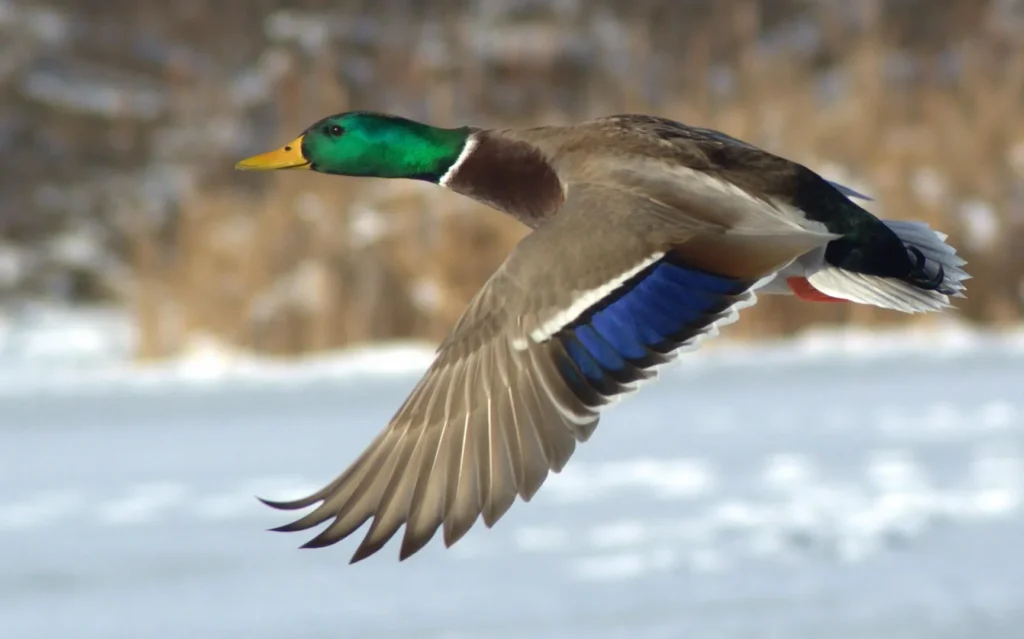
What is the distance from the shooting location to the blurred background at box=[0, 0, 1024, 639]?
4.98 metres

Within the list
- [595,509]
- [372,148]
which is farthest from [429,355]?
[372,148]

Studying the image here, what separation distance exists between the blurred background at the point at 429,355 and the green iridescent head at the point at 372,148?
1.73 meters

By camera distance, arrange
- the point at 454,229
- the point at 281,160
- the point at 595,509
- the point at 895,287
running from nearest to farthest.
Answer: the point at 895,287 → the point at 281,160 → the point at 595,509 → the point at 454,229

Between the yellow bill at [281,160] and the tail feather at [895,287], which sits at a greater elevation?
the yellow bill at [281,160]

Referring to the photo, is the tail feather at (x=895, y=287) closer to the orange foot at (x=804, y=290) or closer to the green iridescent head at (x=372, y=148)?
the orange foot at (x=804, y=290)

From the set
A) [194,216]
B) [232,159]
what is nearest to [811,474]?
[194,216]

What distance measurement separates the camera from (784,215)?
112 inches

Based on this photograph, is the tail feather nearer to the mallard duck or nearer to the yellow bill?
the mallard duck

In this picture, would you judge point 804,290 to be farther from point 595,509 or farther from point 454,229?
point 454,229

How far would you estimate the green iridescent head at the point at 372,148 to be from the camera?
313 cm

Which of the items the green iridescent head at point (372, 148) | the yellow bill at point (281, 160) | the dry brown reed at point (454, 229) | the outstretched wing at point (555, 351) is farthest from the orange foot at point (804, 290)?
the dry brown reed at point (454, 229)

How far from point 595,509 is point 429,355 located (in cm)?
326

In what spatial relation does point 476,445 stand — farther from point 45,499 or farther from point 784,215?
point 45,499

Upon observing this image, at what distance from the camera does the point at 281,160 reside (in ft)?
10.4
